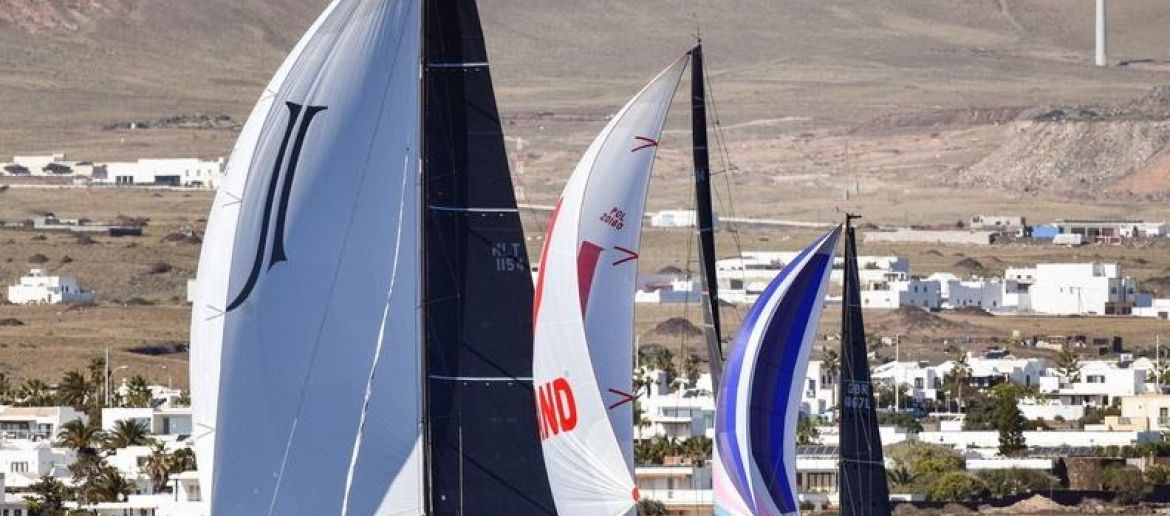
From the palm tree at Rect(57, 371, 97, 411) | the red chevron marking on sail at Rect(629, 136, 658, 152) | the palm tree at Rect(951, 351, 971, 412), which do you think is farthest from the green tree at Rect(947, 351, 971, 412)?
the red chevron marking on sail at Rect(629, 136, 658, 152)

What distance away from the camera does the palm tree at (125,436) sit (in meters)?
72.2

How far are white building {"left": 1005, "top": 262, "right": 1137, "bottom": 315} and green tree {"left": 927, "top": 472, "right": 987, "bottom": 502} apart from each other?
69.1 m

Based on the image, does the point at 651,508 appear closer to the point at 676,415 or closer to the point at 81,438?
the point at 81,438

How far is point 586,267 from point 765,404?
14.7ft

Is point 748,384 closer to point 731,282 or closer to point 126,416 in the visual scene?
point 126,416

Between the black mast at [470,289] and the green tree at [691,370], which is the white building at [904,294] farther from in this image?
the black mast at [470,289]

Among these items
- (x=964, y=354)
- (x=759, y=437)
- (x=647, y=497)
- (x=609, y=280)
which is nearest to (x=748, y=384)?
(x=759, y=437)

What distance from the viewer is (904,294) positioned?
5581 inches

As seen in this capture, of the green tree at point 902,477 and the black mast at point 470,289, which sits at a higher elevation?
the black mast at point 470,289

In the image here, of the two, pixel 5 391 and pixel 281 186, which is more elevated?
pixel 281 186

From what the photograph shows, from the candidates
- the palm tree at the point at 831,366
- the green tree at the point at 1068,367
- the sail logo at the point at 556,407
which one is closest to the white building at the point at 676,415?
the palm tree at the point at 831,366

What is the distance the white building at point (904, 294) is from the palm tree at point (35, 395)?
182ft

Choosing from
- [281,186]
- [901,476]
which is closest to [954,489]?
[901,476]

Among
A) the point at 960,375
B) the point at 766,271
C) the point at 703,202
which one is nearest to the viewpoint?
the point at 703,202
